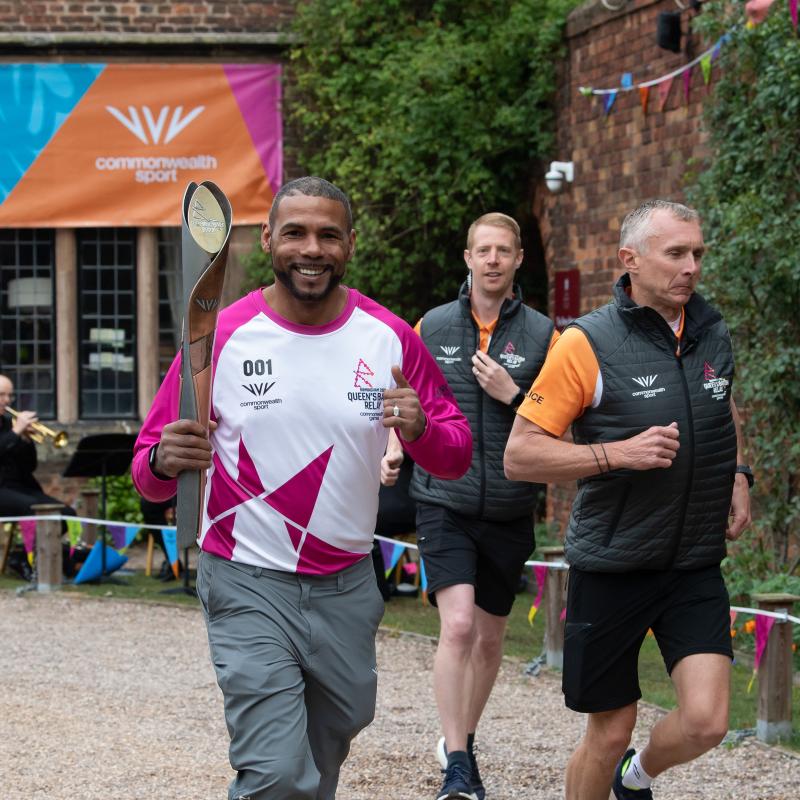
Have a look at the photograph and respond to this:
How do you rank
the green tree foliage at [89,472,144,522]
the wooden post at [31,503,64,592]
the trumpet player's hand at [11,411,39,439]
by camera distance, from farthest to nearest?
the green tree foliage at [89,472,144,522] → the trumpet player's hand at [11,411,39,439] → the wooden post at [31,503,64,592]

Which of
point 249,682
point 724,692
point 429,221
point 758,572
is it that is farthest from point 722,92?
point 249,682

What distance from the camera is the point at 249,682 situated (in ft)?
13.2

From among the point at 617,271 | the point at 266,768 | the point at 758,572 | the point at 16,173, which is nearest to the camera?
the point at 266,768

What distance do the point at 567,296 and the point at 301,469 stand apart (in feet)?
27.9

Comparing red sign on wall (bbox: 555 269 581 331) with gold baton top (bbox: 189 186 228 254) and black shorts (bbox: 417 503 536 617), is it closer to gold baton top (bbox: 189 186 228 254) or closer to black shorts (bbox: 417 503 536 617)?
black shorts (bbox: 417 503 536 617)

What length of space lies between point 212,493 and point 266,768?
770 millimetres

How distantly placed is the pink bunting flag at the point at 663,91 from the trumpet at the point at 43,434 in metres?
5.49

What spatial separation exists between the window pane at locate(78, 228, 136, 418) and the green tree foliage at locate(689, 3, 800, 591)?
23.3 ft

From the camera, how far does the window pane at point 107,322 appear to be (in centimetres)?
1535

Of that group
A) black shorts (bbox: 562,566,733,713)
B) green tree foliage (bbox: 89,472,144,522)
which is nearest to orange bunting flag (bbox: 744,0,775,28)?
black shorts (bbox: 562,566,733,713)

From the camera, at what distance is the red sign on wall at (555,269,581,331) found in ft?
40.8

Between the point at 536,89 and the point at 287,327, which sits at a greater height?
the point at 536,89

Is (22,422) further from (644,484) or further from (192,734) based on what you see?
(644,484)

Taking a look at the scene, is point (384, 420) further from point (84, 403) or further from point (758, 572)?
point (84, 403)
